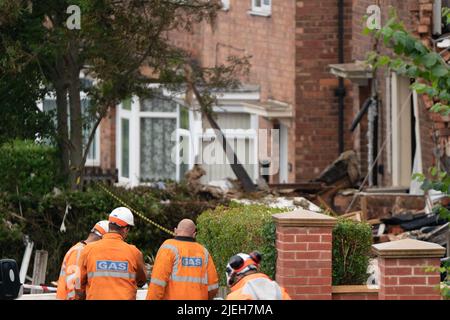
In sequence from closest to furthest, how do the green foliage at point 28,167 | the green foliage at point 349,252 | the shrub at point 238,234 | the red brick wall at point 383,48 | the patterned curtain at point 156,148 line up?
1. the shrub at point 238,234
2. the green foliage at point 349,252
3. the red brick wall at point 383,48
4. the green foliage at point 28,167
5. the patterned curtain at point 156,148

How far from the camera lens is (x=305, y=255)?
1525 cm

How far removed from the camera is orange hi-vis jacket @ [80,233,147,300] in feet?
46.1

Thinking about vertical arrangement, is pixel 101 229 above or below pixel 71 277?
above

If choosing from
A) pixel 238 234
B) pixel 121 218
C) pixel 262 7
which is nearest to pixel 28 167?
pixel 238 234

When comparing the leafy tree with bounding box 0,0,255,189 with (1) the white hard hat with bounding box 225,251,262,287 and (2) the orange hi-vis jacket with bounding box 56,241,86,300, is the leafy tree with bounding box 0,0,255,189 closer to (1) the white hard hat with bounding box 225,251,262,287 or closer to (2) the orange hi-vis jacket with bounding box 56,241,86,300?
(2) the orange hi-vis jacket with bounding box 56,241,86,300

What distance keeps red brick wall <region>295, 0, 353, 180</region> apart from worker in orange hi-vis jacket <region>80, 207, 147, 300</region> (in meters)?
19.2

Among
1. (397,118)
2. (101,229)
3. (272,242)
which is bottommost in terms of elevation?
(272,242)

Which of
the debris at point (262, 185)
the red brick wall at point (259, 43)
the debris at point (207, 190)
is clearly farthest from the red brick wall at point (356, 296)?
the red brick wall at point (259, 43)

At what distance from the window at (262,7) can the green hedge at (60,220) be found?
39.4 feet

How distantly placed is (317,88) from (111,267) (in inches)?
775

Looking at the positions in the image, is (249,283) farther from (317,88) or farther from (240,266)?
(317,88)

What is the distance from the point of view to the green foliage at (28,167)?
25.0 meters

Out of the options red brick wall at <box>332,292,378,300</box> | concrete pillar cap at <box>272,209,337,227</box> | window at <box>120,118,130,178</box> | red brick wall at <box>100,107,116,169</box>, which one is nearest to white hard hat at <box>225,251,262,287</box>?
concrete pillar cap at <box>272,209,337,227</box>

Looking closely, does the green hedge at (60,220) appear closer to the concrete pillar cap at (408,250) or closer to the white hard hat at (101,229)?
the white hard hat at (101,229)
